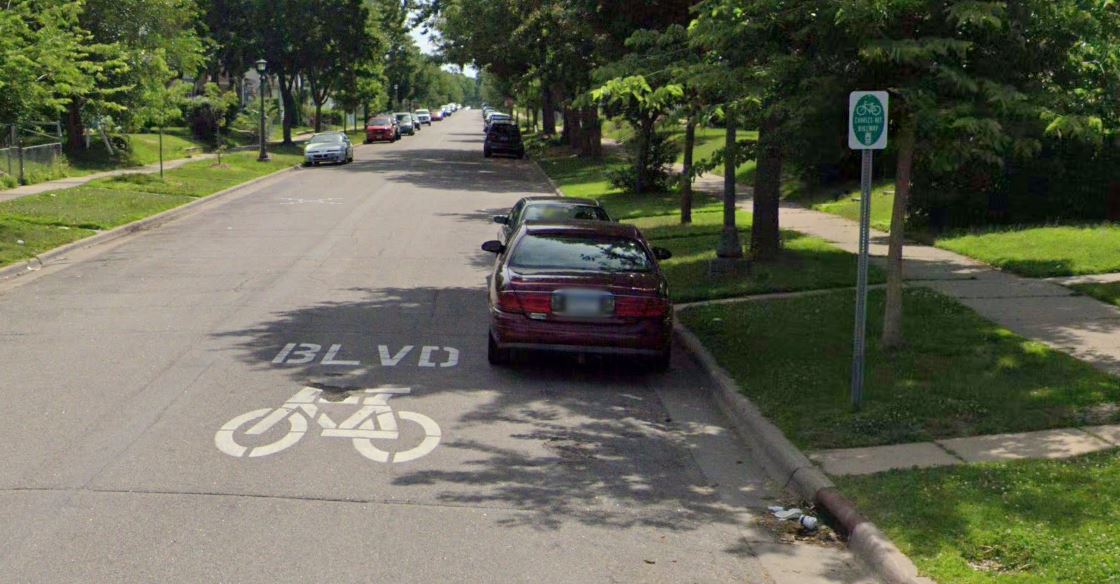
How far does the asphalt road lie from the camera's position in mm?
6250

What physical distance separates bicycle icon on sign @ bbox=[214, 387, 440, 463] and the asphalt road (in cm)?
3

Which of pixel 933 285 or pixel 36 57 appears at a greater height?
pixel 36 57

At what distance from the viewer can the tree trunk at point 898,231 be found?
968cm

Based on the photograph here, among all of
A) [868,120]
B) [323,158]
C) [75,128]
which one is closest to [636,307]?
[868,120]

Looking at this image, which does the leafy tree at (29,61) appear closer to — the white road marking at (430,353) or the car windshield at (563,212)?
the car windshield at (563,212)

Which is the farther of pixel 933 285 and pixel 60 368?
pixel 933 285

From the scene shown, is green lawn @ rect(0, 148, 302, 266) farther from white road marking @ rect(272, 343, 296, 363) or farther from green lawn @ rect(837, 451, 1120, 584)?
green lawn @ rect(837, 451, 1120, 584)

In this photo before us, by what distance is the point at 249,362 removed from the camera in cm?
1108

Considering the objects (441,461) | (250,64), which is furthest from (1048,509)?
(250,64)

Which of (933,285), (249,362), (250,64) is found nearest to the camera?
(249,362)

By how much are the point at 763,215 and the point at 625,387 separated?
6.74 metres

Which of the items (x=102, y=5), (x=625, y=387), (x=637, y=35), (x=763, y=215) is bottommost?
(x=625, y=387)

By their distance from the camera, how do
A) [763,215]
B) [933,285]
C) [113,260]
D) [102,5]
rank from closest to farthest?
1. [933,285]
2. [763,215]
3. [113,260]
4. [102,5]

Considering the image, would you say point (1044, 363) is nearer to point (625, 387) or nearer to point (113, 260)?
point (625, 387)
